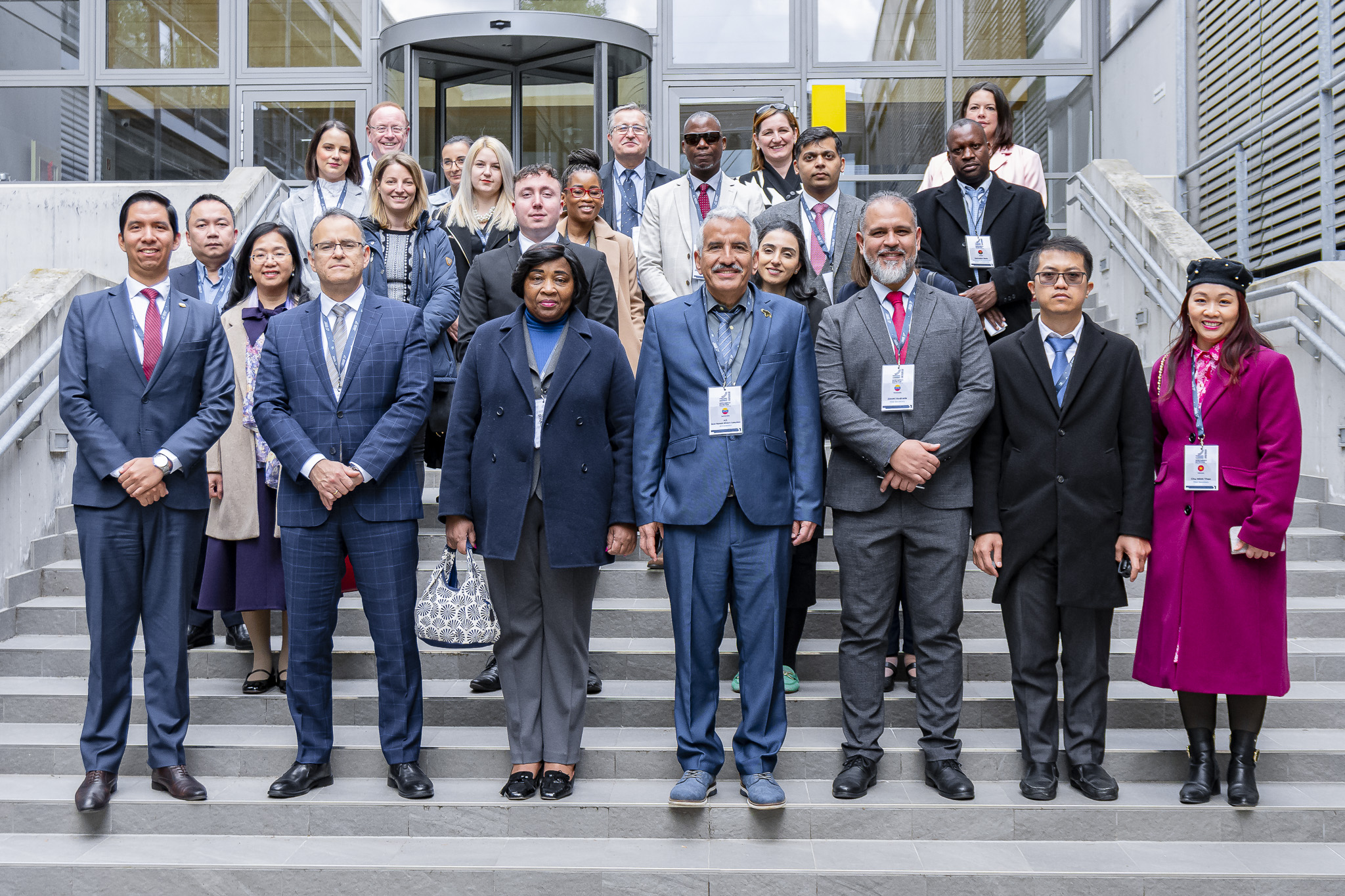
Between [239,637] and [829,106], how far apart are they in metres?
8.87

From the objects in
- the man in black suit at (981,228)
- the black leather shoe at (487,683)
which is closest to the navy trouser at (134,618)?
the black leather shoe at (487,683)

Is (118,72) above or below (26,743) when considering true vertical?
above

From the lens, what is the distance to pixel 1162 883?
3.63 meters

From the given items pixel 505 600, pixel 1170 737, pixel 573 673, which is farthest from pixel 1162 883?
pixel 505 600

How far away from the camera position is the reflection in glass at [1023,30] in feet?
37.9

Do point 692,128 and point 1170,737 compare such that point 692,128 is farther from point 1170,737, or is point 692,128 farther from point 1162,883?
point 1162,883

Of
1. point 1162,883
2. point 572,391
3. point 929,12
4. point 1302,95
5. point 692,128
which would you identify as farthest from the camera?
point 929,12

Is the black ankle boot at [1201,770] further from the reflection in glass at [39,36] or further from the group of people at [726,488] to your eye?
the reflection in glass at [39,36]

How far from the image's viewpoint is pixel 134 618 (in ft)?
13.6

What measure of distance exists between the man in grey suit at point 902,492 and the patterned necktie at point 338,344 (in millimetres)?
1884

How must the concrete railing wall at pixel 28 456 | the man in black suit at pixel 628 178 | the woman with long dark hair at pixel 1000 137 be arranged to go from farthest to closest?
1. the man in black suit at pixel 628 178
2. the woman with long dark hair at pixel 1000 137
3. the concrete railing wall at pixel 28 456

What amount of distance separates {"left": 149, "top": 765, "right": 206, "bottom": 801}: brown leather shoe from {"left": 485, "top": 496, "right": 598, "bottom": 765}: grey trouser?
3.96 feet

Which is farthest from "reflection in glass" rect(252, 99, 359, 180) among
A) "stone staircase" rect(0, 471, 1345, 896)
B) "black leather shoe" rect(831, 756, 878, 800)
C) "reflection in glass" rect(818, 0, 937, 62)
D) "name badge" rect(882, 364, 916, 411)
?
"black leather shoe" rect(831, 756, 878, 800)

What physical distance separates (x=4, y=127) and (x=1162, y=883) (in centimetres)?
1326
